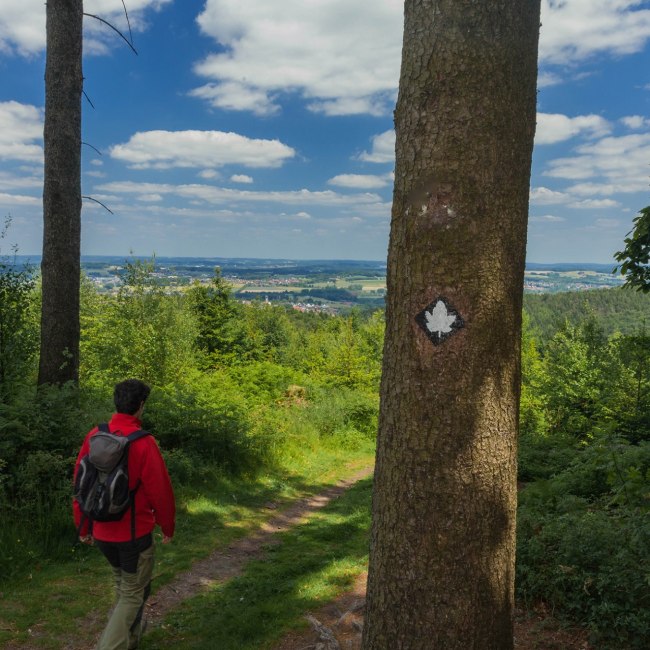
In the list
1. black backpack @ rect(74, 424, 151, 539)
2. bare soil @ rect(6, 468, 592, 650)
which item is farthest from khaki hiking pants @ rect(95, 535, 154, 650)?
bare soil @ rect(6, 468, 592, 650)

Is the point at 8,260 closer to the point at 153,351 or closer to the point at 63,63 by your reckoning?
the point at 63,63

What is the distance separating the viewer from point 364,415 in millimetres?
16766

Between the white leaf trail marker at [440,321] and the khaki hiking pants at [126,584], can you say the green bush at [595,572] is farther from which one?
the khaki hiking pants at [126,584]

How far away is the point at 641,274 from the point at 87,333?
1865 centimetres

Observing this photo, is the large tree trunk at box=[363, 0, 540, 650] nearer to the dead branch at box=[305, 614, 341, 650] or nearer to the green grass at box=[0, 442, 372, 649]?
the dead branch at box=[305, 614, 341, 650]

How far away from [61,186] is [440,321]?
22.6 ft

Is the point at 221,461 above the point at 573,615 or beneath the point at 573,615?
beneath

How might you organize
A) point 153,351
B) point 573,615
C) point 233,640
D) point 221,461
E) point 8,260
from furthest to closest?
point 153,351
point 221,461
point 8,260
point 233,640
point 573,615

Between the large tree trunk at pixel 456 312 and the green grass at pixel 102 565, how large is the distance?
3.43 meters

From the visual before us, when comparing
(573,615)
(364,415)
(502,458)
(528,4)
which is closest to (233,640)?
(573,615)

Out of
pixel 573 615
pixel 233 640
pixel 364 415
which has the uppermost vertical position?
pixel 573 615

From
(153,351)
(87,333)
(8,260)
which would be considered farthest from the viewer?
(87,333)

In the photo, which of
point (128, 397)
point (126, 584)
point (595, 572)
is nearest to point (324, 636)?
point (126, 584)

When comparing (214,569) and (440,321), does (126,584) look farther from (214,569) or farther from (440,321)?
(440,321)
